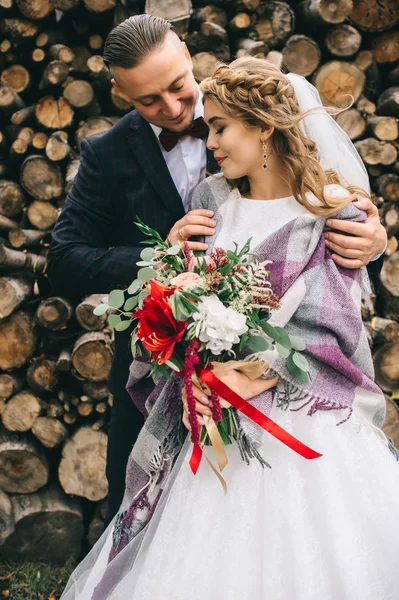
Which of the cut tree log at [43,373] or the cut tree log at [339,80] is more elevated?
the cut tree log at [339,80]

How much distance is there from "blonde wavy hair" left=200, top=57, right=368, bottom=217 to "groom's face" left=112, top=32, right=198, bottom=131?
0.14m

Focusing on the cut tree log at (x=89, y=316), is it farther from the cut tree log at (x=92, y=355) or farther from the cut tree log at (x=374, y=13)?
the cut tree log at (x=374, y=13)

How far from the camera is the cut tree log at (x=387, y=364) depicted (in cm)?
294

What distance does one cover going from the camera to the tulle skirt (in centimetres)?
148

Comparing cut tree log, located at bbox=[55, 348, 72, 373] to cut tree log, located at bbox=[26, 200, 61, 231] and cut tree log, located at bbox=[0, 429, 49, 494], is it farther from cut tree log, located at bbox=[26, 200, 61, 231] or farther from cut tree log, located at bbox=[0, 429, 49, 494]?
cut tree log, located at bbox=[26, 200, 61, 231]

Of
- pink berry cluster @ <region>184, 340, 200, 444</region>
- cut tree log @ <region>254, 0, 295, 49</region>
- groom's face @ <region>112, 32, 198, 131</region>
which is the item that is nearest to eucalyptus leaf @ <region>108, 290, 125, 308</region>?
pink berry cluster @ <region>184, 340, 200, 444</region>

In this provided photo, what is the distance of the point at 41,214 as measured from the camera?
2.92 m

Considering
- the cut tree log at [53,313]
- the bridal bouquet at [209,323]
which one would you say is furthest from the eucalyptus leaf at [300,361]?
the cut tree log at [53,313]

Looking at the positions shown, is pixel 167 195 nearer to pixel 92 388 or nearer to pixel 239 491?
pixel 239 491

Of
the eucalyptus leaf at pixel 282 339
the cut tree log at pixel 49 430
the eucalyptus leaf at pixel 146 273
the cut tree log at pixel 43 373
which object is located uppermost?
the eucalyptus leaf at pixel 146 273

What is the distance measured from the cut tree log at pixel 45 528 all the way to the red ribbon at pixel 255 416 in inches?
66.9

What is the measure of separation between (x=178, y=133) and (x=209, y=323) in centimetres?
92

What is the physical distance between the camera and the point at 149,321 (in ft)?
4.67

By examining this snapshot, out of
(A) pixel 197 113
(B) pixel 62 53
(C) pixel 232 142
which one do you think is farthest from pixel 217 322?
(B) pixel 62 53
